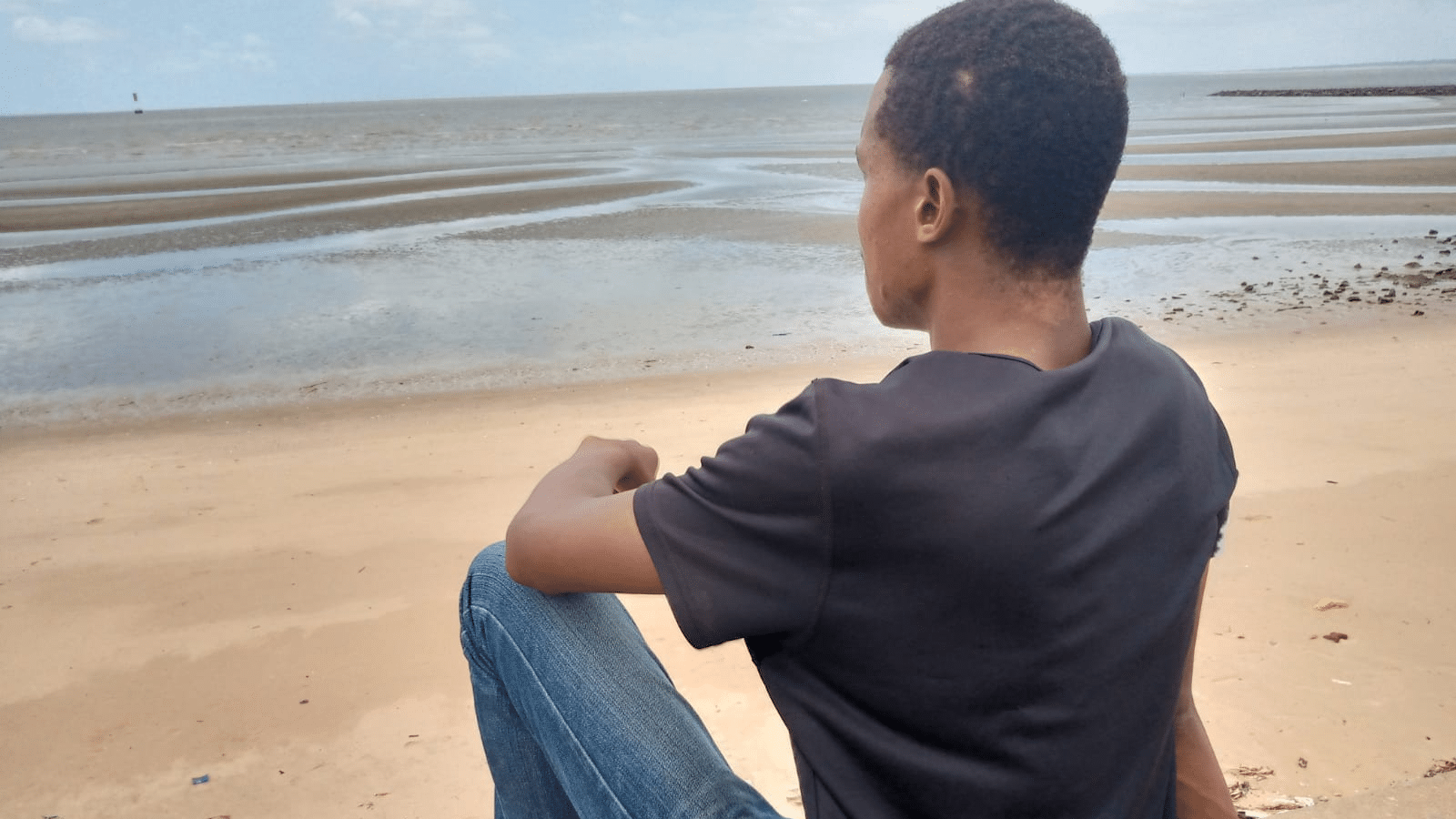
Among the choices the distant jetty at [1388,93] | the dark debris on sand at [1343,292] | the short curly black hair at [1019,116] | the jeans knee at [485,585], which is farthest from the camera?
the distant jetty at [1388,93]

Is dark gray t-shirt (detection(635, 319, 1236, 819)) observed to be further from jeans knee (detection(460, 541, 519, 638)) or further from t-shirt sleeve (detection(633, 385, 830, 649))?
jeans knee (detection(460, 541, 519, 638))

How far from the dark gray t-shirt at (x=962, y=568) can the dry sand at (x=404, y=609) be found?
1.76 metres

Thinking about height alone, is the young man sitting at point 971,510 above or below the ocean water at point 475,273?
above

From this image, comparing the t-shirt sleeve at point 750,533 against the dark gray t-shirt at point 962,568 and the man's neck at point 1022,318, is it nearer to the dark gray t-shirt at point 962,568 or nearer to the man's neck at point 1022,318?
the dark gray t-shirt at point 962,568

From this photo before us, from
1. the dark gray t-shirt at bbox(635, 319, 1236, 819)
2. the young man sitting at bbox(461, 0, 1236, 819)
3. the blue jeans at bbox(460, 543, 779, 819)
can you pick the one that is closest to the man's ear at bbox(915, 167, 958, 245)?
the young man sitting at bbox(461, 0, 1236, 819)

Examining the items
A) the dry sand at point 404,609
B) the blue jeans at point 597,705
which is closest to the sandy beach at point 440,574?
the dry sand at point 404,609

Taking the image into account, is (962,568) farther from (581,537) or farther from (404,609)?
(404,609)

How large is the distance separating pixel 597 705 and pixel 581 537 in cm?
32

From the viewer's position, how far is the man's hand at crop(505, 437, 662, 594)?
1.33 m

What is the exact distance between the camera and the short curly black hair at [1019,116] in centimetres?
132

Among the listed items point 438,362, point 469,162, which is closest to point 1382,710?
point 438,362

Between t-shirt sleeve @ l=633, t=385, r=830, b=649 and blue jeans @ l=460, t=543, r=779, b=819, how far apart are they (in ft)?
1.25

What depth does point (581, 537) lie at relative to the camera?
139 centimetres

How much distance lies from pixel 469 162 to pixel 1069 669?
1509 inches
